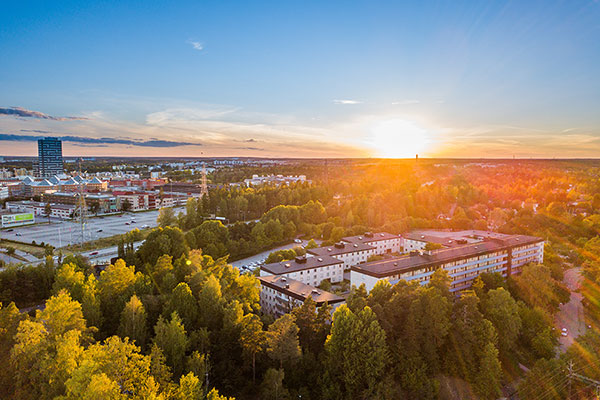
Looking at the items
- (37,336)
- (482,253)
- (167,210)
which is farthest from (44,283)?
(482,253)

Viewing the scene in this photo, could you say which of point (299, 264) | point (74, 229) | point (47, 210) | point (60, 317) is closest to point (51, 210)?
point (47, 210)

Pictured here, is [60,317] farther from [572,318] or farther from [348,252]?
[572,318]

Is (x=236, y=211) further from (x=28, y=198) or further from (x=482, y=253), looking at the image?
(x=28, y=198)

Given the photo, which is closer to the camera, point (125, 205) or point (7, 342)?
point (7, 342)

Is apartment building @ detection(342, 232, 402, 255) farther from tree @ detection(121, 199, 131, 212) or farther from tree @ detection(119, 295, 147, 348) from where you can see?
tree @ detection(121, 199, 131, 212)

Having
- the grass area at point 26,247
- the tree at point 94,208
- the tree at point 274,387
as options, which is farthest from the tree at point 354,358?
the tree at point 94,208

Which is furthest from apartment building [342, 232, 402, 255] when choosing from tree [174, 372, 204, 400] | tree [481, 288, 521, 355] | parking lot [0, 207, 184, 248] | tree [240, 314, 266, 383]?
parking lot [0, 207, 184, 248]
